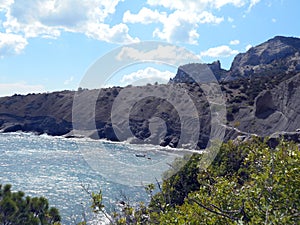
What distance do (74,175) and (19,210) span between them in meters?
29.1

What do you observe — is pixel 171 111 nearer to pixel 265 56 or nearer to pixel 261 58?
pixel 265 56

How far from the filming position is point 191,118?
223 ft

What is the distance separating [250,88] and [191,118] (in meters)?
23.8

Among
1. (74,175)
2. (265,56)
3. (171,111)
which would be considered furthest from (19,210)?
(265,56)

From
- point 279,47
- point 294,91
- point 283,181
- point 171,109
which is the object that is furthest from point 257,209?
point 279,47

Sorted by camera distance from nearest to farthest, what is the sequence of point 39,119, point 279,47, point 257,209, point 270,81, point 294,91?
1. point 257,209
2. point 294,91
3. point 270,81
4. point 39,119
5. point 279,47

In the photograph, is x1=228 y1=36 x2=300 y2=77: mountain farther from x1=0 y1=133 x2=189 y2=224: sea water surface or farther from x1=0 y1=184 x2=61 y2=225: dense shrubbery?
x1=0 y1=184 x2=61 y2=225: dense shrubbery

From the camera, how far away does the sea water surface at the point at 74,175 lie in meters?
33.5

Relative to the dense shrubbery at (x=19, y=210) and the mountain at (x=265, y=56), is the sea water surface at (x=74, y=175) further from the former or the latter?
the mountain at (x=265, y=56)

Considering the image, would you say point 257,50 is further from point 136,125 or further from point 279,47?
point 136,125

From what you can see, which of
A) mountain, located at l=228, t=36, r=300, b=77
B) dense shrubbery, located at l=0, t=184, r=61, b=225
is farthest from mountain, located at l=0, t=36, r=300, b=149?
dense shrubbery, located at l=0, t=184, r=61, b=225

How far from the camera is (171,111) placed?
8750cm

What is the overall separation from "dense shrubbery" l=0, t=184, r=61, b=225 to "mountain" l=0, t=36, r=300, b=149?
22.6 meters

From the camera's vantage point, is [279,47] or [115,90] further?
[279,47]
